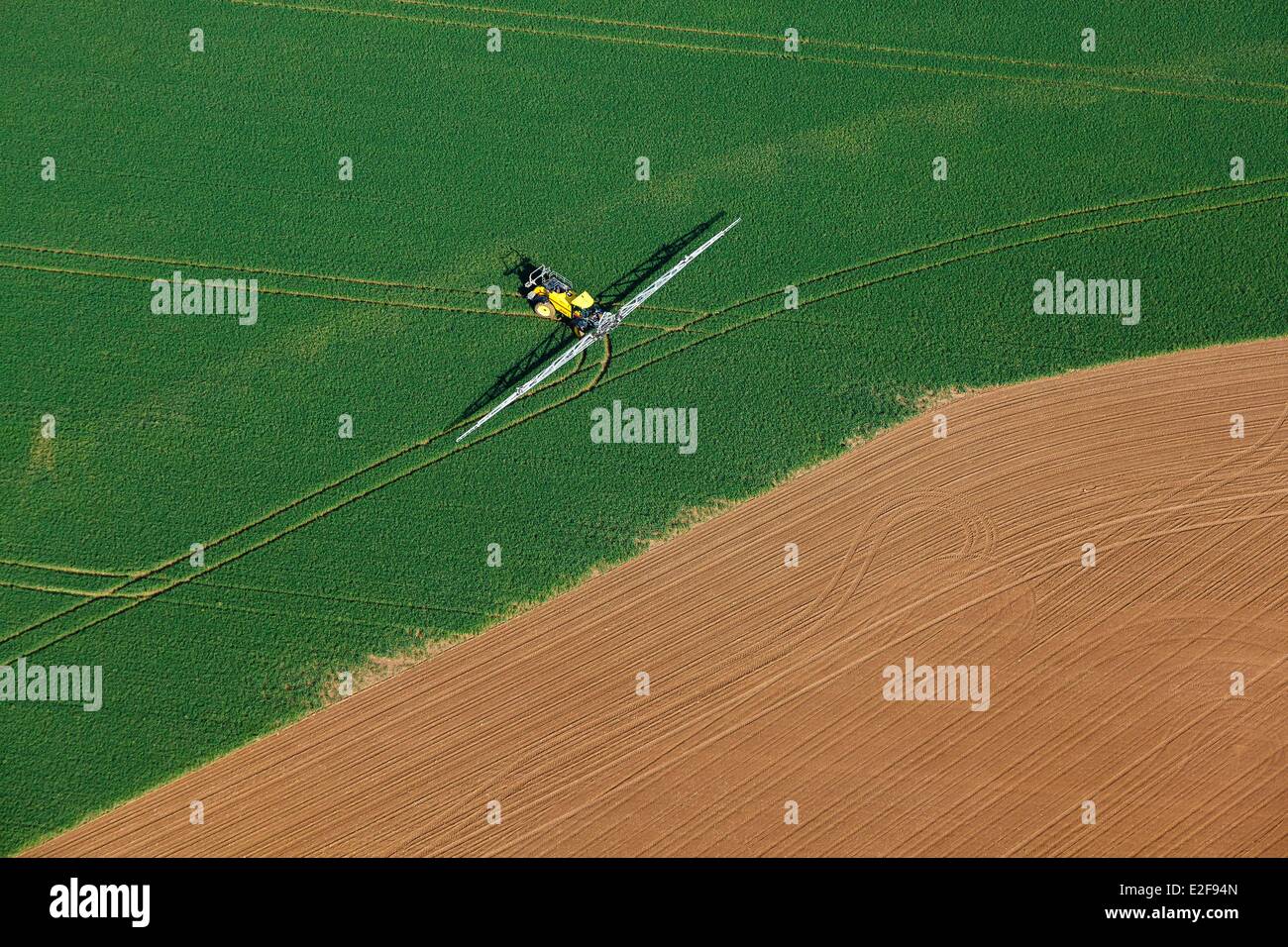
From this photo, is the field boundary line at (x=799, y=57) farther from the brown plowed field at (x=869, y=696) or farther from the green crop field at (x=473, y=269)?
the brown plowed field at (x=869, y=696)

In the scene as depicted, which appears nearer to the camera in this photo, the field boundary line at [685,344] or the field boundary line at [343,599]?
the field boundary line at [343,599]

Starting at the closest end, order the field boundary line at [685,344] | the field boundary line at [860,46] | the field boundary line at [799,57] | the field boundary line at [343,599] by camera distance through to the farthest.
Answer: the field boundary line at [343,599] < the field boundary line at [685,344] < the field boundary line at [799,57] < the field boundary line at [860,46]

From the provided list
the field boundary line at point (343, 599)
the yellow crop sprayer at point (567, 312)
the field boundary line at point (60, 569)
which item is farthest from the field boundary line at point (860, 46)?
the field boundary line at point (60, 569)

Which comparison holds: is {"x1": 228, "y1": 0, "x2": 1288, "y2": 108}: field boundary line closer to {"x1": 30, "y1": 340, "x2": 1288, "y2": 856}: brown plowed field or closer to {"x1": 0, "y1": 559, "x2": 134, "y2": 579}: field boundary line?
{"x1": 30, "y1": 340, "x2": 1288, "y2": 856}: brown plowed field

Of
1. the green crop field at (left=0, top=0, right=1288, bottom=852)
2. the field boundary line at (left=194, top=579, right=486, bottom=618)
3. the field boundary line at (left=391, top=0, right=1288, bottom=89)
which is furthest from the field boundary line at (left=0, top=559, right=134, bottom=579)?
the field boundary line at (left=391, top=0, right=1288, bottom=89)

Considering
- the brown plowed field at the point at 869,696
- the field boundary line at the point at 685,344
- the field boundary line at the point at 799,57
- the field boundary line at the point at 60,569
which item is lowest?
the brown plowed field at the point at 869,696

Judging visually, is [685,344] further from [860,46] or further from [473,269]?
[860,46]

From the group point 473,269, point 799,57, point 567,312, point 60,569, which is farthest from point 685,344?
point 60,569
